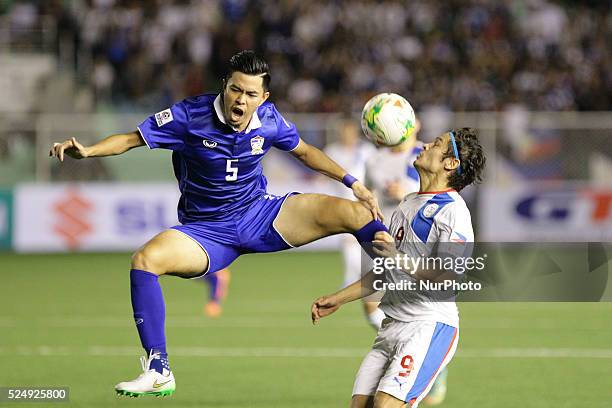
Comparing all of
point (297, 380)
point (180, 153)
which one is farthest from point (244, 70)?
point (297, 380)

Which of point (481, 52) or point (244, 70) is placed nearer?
point (244, 70)

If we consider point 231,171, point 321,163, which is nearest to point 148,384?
point 231,171

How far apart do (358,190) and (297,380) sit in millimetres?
2312

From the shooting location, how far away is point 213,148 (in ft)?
24.0

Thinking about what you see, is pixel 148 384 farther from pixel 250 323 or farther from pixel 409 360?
pixel 250 323

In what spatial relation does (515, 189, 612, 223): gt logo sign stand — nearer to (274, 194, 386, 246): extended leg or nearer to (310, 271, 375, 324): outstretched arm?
(274, 194, 386, 246): extended leg

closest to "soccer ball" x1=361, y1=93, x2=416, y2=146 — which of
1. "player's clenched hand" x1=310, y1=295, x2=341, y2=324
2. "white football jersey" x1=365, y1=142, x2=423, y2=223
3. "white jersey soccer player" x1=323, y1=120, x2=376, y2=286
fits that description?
"white football jersey" x1=365, y1=142, x2=423, y2=223

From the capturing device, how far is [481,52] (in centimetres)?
2341

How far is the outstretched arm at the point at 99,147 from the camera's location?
6.52 meters

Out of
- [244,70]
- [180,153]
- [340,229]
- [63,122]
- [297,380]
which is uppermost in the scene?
[63,122]

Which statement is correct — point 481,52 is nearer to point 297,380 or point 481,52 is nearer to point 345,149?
point 345,149

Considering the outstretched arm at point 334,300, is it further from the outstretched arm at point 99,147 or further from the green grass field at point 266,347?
the green grass field at point 266,347

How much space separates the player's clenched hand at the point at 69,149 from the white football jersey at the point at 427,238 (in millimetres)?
1879

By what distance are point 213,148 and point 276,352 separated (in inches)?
140
